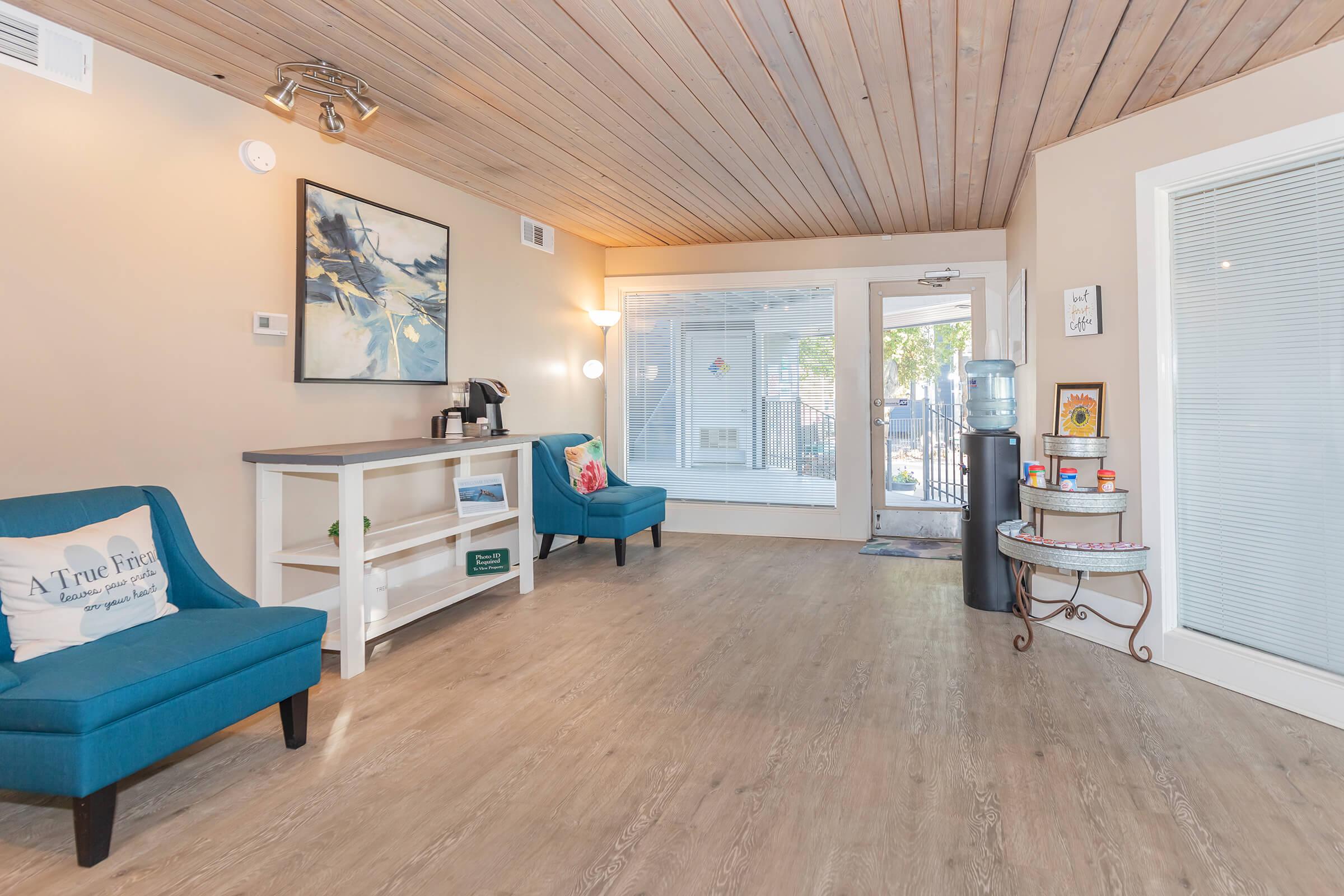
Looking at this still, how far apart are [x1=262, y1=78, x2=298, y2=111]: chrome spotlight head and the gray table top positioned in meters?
1.41

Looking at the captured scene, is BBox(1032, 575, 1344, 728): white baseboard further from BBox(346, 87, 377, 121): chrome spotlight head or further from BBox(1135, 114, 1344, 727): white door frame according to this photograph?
BBox(346, 87, 377, 121): chrome spotlight head

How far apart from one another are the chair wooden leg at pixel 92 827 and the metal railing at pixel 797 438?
503cm

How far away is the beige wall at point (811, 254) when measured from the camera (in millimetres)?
5840

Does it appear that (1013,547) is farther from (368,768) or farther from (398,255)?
(398,255)

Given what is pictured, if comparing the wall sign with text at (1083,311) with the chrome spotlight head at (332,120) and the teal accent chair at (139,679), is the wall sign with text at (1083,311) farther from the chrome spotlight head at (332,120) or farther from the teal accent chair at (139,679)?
the teal accent chair at (139,679)

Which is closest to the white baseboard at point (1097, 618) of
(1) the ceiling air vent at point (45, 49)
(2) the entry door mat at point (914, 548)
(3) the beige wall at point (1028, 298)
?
(3) the beige wall at point (1028, 298)

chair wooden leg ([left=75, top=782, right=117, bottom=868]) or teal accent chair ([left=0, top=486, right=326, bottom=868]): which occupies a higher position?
teal accent chair ([left=0, top=486, right=326, bottom=868])

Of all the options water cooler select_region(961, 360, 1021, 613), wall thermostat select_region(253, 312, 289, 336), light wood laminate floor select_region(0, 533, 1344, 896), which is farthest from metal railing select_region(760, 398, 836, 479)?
wall thermostat select_region(253, 312, 289, 336)

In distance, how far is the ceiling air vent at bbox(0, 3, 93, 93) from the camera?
2.40 meters

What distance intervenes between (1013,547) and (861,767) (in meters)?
1.57

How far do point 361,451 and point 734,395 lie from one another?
3749 millimetres

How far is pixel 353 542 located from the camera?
3000 mm

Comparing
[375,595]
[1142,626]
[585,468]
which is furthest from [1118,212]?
[375,595]

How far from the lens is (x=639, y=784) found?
2.16 meters
